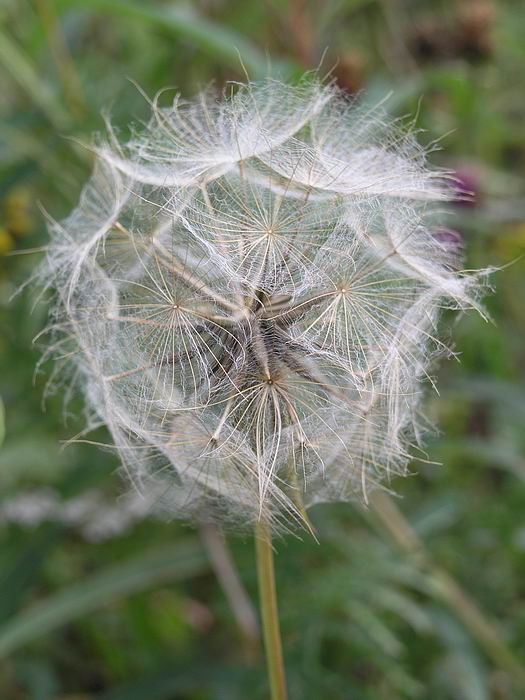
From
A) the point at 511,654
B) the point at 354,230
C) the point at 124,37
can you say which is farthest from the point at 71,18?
the point at 511,654

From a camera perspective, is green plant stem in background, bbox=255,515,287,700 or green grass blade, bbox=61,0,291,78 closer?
green plant stem in background, bbox=255,515,287,700

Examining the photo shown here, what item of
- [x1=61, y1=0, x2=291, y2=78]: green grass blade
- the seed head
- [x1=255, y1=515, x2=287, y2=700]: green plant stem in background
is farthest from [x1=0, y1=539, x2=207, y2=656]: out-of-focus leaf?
[x1=61, y1=0, x2=291, y2=78]: green grass blade

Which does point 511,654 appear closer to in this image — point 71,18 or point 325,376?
point 325,376

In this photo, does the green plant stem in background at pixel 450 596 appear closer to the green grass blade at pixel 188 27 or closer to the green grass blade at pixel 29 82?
the green grass blade at pixel 188 27

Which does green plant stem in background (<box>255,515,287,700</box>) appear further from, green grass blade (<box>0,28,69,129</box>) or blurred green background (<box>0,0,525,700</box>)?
green grass blade (<box>0,28,69,129</box>)

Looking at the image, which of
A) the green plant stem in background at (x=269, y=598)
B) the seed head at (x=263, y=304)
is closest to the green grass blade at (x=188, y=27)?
the seed head at (x=263, y=304)

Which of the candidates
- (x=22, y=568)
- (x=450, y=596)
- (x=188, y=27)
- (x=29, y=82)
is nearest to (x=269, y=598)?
(x=450, y=596)
